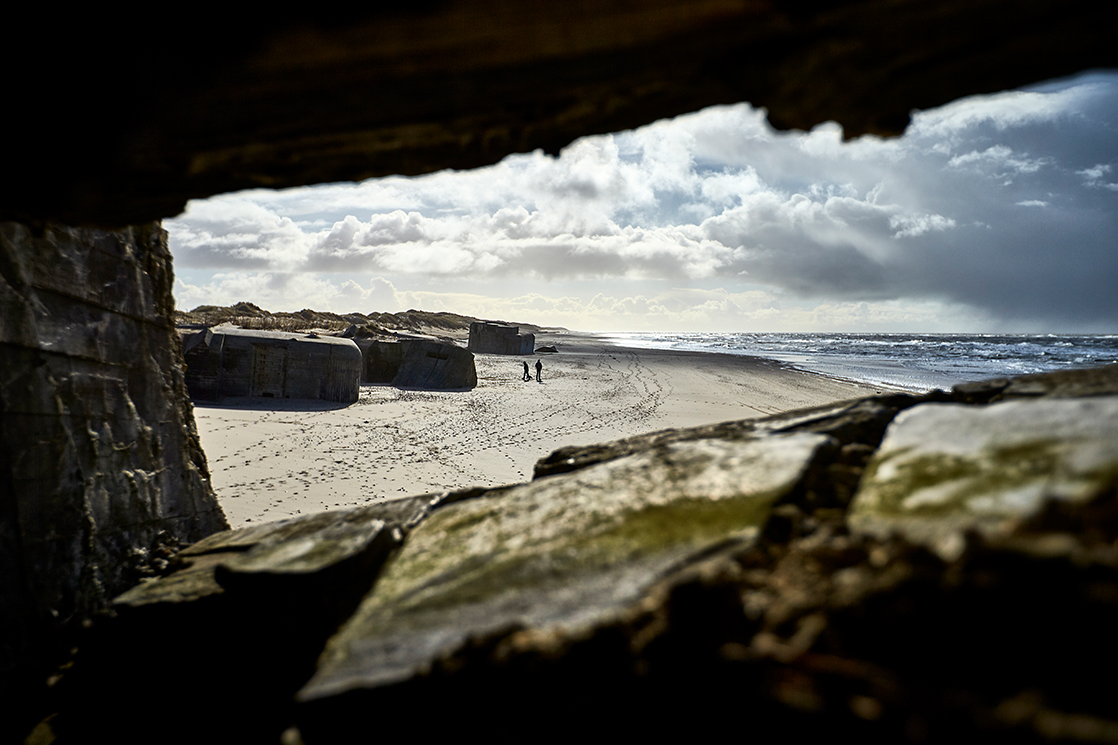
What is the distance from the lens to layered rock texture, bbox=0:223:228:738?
2910 mm

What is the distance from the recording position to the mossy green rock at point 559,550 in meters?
1.62

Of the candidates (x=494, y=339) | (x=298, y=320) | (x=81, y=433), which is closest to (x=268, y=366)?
(x=81, y=433)

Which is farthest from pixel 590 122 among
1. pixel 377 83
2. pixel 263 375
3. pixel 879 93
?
pixel 263 375

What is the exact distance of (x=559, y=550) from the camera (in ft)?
6.41

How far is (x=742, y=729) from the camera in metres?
1.21

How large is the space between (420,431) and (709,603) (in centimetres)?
982

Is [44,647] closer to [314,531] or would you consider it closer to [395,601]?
[314,531]

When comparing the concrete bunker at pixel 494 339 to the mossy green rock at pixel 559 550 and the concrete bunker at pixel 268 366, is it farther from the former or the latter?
the mossy green rock at pixel 559 550

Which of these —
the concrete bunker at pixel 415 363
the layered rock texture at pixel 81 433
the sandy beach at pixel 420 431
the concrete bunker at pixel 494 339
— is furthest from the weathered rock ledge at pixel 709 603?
the concrete bunker at pixel 494 339

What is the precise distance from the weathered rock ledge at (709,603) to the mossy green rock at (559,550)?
0.01m

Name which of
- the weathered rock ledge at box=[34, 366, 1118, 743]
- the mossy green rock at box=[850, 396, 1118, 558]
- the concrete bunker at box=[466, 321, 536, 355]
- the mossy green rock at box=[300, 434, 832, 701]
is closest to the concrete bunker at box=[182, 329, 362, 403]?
the weathered rock ledge at box=[34, 366, 1118, 743]

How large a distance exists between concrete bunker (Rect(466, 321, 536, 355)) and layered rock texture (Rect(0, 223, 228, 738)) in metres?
29.6

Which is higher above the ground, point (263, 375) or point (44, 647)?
point (263, 375)

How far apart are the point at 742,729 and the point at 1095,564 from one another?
76 centimetres
